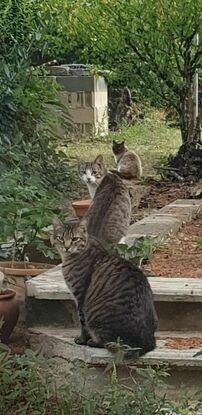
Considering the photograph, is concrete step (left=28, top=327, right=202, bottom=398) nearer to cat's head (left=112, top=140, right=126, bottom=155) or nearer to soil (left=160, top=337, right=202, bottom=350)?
soil (left=160, top=337, right=202, bottom=350)

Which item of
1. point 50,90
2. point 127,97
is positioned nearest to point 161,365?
point 50,90

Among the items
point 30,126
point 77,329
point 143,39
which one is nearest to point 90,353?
point 77,329

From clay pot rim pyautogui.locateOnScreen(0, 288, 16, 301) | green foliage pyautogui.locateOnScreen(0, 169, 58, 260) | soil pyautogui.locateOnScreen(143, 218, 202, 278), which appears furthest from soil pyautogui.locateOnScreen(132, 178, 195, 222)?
clay pot rim pyautogui.locateOnScreen(0, 288, 16, 301)

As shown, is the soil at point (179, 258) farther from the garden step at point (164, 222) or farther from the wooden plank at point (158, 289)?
the wooden plank at point (158, 289)

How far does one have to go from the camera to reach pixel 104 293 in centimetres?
473

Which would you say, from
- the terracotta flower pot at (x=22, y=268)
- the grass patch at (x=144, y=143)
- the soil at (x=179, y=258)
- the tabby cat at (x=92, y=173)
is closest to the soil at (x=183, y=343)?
the soil at (x=179, y=258)

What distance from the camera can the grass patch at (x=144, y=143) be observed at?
12930mm

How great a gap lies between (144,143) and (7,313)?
1035 cm

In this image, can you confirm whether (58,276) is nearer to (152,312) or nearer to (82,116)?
(152,312)

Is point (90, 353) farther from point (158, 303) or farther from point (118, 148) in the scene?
point (118, 148)

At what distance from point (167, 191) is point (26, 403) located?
5.60 m

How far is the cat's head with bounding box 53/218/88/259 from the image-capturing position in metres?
5.04

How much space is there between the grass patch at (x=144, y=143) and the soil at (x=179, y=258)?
189 inches

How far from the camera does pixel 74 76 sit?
16.0 m
